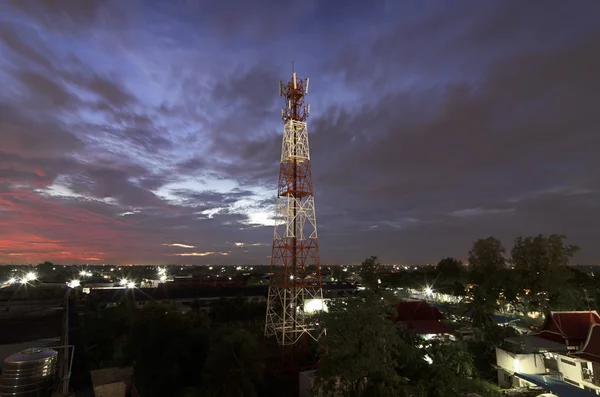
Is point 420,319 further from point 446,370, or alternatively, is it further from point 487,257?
point 487,257

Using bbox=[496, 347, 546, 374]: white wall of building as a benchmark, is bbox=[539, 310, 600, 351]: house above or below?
above

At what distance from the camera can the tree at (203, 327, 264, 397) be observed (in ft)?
61.6

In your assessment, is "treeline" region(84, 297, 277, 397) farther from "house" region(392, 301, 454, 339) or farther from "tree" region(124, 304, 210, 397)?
"house" region(392, 301, 454, 339)

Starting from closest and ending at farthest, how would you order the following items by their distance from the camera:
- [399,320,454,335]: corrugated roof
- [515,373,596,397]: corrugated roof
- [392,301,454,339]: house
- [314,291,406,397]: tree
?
[314,291,406,397]: tree < [515,373,596,397]: corrugated roof < [399,320,454,335]: corrugated roof < [392,301,454,339]: house

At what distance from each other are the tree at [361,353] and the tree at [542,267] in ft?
141

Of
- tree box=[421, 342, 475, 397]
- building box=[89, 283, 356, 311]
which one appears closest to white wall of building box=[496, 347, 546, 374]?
tree box=[421, 342, 475, 397]

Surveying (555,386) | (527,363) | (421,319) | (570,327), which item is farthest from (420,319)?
(555,386)

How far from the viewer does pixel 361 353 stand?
44.9 feet

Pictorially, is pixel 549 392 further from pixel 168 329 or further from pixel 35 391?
pixel 35 391

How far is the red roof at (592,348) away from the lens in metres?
21.6

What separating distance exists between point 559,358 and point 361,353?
18322 millimetres

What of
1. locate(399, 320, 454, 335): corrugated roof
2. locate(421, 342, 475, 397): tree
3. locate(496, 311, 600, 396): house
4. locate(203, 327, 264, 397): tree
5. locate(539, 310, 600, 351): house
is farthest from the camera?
locate(399, 320, 454, 335): corrugated roof

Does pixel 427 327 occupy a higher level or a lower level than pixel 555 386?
higher

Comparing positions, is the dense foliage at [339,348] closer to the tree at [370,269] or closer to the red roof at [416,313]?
the red roof at [416,313]
